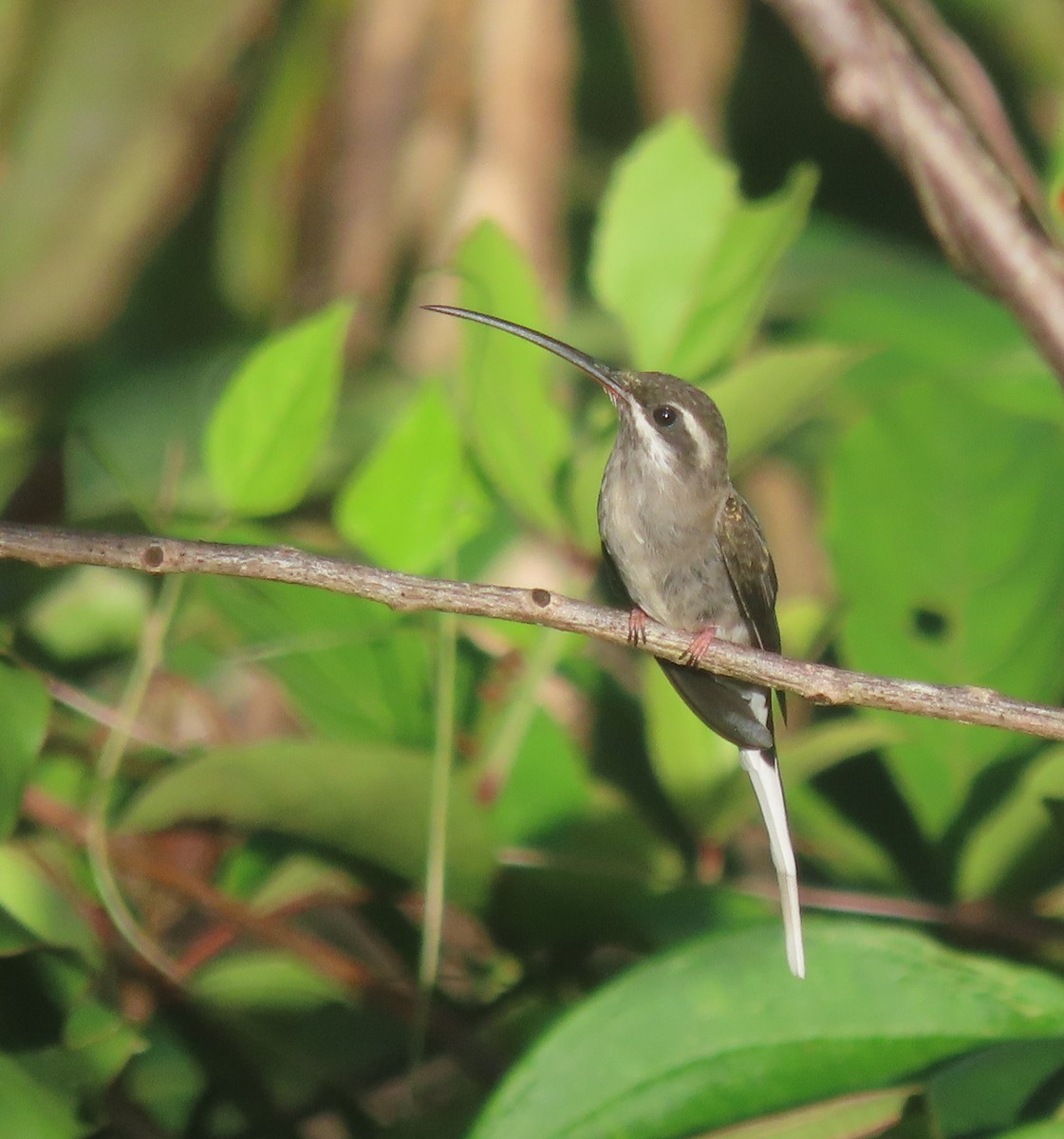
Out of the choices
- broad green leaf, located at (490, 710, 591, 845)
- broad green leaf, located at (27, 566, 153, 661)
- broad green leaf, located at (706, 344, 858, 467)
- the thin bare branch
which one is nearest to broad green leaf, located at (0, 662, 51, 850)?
broad green leaf, located at (27, 566, 153, 661)

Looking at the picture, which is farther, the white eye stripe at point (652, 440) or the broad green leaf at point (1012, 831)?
the white eye stripe at point (652, 440)

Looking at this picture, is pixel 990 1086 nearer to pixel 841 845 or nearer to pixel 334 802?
pixel 841 845

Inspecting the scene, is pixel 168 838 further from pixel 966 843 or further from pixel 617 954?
pixel 966 843

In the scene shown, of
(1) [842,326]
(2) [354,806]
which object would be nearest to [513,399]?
(2) [354,806]

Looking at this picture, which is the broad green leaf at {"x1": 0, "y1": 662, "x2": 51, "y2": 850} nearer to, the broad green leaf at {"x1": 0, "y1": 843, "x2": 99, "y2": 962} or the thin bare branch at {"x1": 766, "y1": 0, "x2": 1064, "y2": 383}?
the broad green leaf at {"x1": 0, "y1": 843, "x2": 99, "y2": 962}

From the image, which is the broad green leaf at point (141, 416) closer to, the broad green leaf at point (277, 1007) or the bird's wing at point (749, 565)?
the bird's wing at point (749, 565)

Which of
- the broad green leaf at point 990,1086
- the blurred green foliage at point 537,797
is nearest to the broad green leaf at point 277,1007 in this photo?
the blurred green foliage at point 537,797
